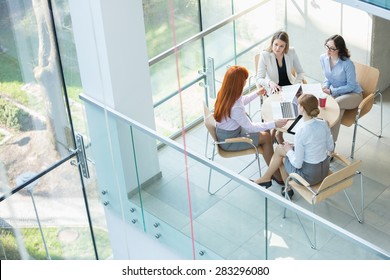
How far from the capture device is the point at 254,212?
5570mm

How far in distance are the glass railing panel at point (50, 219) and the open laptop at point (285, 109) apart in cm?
170

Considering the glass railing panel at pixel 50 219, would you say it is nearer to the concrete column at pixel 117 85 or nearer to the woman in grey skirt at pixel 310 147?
the concrete column at pixel 117 85

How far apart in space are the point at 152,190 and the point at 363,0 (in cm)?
220

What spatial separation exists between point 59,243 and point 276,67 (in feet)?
7.84

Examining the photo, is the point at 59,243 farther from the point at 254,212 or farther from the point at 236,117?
the point at 254,212

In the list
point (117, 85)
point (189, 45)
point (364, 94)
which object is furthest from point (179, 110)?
point (364, 94)

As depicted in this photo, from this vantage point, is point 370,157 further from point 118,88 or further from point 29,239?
point 29,239

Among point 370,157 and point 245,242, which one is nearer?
point 245,242

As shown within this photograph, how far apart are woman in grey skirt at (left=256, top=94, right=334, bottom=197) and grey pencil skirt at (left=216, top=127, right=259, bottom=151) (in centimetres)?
37

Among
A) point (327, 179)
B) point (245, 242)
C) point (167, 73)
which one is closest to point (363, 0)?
point (327, 179)

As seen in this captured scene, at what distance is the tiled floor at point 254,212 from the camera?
213 inches


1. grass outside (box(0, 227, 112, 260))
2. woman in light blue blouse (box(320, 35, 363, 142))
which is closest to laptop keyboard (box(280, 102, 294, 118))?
woman in light blue blouse (box(320, 35, 363, 142))

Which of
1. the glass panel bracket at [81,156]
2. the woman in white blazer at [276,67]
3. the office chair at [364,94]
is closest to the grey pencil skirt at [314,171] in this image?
the office chair at [364,94]

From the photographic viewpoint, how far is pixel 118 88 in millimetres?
6285
